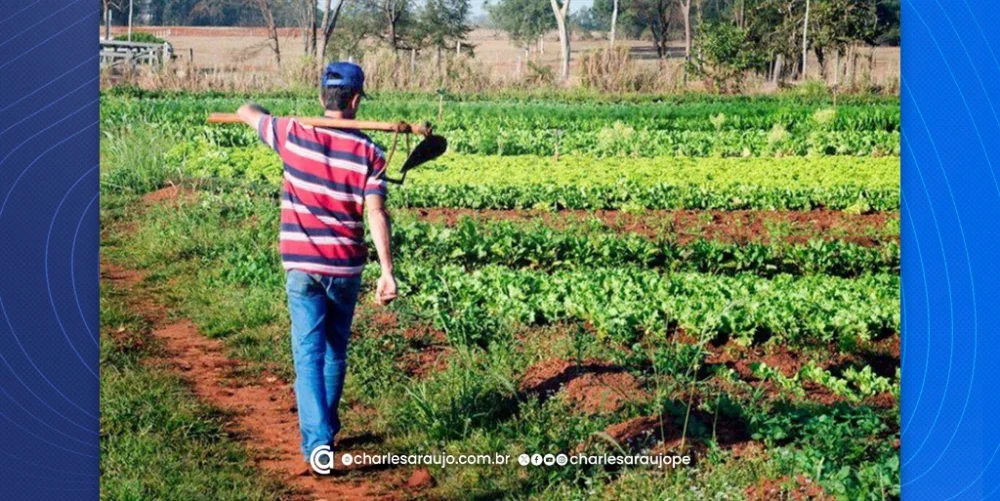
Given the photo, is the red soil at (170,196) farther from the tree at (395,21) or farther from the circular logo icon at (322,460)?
the circular logo icon at (322,460)

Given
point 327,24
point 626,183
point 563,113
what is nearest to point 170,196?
point 327,24

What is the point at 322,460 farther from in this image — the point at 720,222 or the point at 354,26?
the point at 720,222

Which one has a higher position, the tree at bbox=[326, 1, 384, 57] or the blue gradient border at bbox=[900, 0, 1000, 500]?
the tree at bbox=[326, 1, 384, 57]

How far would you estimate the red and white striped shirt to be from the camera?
6105 millimetres

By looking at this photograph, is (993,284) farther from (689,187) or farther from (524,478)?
(689,187)

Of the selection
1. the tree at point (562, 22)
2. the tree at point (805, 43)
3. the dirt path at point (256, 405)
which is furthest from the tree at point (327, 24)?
the tree at point (805, 43)

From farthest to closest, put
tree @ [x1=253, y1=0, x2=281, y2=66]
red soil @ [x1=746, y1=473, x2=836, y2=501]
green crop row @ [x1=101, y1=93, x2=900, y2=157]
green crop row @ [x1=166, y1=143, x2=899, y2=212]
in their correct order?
1. green crop row @ [x1=166, y1=143, x2=899, y2=212]
2. green crop row @ [x1=101, y1=93, x2=900, y2=157]
3. tree @ [x1=253, y1=0, x2=281, y2=66]
4. red soil @ [x1=746, y1=473, x2=836, y2=501]

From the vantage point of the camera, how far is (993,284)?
21.1 feet

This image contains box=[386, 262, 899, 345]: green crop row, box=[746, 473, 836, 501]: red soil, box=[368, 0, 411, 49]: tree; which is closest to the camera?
box=[746, 473, 836, 501]: red soil

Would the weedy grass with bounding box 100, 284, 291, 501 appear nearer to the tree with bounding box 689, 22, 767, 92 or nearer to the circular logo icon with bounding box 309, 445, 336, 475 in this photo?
the circular logo icon with bounding box 309, 445, 336, 475

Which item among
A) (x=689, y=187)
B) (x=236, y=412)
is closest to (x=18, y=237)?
(x=236, y=412)

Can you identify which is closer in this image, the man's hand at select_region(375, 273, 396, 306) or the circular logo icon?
the man's hand at select_region(375, 273, 396, 306)

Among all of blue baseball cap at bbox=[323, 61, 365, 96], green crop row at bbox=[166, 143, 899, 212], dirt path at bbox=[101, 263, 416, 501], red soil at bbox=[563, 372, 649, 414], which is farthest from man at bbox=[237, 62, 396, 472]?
green crop row at bbox=[166, 143, 899, 212]

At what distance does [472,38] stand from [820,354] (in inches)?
109
